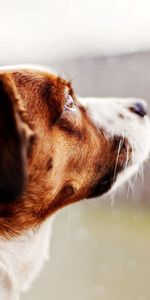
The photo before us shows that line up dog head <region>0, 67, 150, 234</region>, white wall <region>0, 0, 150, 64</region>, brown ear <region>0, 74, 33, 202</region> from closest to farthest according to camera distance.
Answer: brown ear <region>0, 74, 33, 202</region>
dog head <region>0, 67, 150, 234</region>
white wall <region>0, 0, 150, 64</region>

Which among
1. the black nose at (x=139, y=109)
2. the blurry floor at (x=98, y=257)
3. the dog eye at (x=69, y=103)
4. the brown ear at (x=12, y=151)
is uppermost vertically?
the brown ear at (x=12, y=151)

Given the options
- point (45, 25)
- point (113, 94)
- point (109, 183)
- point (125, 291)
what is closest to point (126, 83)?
point (113, 94)

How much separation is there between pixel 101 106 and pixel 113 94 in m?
0.29

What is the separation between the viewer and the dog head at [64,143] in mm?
720

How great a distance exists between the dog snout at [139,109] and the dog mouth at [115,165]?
6cm

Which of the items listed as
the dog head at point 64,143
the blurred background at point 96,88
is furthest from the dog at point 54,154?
the blurred background at point 96,88

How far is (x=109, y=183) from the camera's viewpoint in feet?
2.70

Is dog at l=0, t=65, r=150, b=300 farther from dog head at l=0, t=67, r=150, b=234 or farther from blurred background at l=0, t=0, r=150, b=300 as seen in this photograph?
blurred background at l=0, t=0, r=150, b=300

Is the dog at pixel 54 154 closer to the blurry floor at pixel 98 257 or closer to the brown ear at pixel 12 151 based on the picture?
the brown ear at pixel 12 151

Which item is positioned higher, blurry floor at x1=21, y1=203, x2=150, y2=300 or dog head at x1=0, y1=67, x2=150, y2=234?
dog head at x1=0, y1=67, x2=150, y2=234

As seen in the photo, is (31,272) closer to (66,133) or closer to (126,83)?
(66,133)

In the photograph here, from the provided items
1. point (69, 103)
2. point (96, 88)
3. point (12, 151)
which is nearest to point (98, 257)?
point (96, 88)

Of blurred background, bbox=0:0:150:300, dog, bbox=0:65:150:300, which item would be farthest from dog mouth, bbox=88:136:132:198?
blurred background, bbox=0:0:150:300

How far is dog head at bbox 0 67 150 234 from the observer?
0.72 metres
